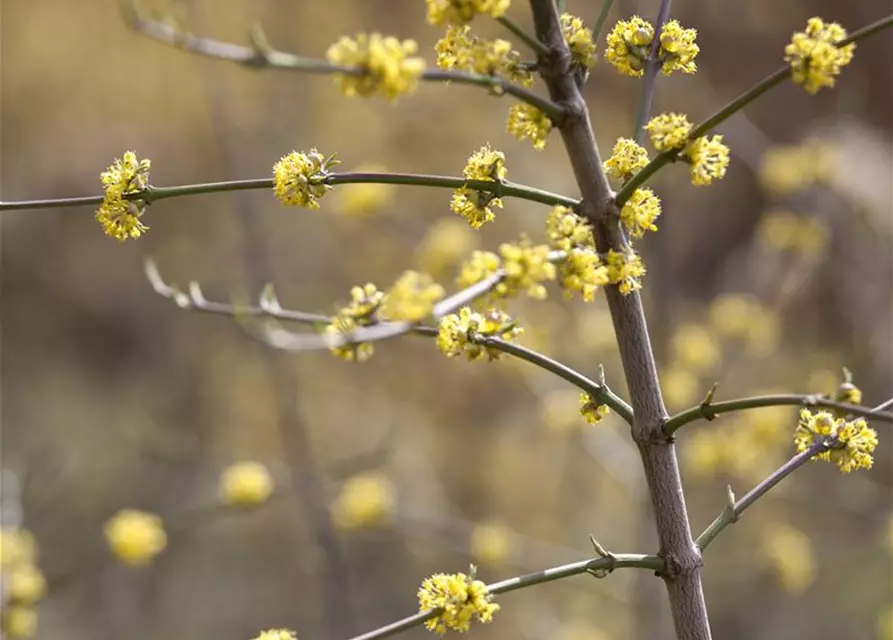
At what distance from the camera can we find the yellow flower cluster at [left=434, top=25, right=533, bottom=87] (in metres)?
1.17

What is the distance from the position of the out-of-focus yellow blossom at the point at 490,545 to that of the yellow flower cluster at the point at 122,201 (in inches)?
84.4

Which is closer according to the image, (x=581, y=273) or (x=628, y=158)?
(x=581, y=273)

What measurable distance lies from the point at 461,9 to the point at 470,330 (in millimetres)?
445

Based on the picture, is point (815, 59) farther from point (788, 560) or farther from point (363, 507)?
point (788, 560)

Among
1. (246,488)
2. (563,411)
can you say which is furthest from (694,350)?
(246,488)

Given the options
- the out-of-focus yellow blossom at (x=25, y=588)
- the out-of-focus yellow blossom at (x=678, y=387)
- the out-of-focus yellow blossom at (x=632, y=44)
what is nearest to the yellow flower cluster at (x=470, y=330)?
the out-of-focus yellow blossom at (x=632, y=44)

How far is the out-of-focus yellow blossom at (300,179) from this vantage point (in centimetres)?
130

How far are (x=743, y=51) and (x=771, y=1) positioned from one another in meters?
0.42

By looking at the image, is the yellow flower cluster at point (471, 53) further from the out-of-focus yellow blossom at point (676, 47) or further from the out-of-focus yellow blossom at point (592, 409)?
the out-of-focus yellow blossom at point (592, 409)

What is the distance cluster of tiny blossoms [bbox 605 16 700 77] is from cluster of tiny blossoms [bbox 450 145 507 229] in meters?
A: 0.26

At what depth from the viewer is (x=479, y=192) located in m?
1.30

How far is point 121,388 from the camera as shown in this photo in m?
7.06

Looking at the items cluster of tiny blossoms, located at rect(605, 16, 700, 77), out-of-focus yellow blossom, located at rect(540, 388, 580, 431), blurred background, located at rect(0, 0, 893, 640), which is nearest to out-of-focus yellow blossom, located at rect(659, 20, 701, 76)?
cluster of tiny blossoms, located at rect(605, 16, 700, 77)

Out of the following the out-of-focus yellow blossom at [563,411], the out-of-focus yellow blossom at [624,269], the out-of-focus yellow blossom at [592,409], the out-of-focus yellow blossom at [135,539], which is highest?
the out-of-focus yellow blossom at [563,411]
